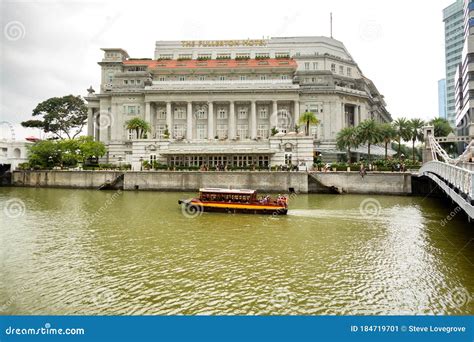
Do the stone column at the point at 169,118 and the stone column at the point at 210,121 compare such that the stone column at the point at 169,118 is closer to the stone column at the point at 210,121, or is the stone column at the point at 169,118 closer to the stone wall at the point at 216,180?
the stone column at the point at 210,121

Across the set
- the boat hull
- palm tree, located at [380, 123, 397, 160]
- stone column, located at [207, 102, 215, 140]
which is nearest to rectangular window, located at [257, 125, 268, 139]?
stone column, located at [207, 102, 215, 140]

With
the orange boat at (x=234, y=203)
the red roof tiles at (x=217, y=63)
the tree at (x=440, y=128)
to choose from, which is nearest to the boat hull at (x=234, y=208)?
the orange boat at (x=234, y=203)

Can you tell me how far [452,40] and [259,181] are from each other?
514ft

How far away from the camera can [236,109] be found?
298ft

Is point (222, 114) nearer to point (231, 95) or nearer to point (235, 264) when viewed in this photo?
point (231, 95)

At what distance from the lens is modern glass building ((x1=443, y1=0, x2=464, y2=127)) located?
6132 inches

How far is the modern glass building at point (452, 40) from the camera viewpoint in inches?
6132

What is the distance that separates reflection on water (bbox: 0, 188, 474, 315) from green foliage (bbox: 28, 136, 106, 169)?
135ft

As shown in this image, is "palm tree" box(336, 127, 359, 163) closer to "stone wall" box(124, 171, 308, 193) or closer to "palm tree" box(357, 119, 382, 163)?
"palm tree" box(357, 119, 382, 163)

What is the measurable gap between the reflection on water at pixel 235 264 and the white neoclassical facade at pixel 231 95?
2146 inches

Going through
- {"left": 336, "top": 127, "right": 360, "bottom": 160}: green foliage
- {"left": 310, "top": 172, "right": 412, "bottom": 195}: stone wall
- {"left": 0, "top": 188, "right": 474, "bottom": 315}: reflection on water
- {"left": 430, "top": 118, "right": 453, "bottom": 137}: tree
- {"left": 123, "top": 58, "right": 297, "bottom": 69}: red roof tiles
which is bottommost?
{"left": 0, "top": 188, "right": 474, "bottom": 315}: reflection on water

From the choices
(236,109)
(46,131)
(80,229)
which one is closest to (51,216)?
(80,229)

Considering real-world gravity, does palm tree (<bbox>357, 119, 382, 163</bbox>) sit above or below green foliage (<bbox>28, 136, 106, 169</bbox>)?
above

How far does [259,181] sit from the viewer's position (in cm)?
5734
